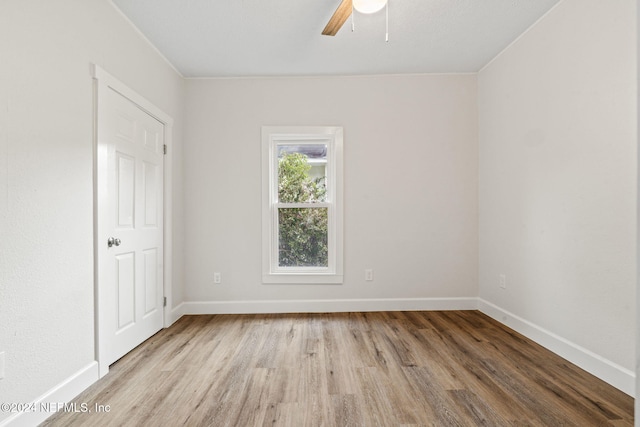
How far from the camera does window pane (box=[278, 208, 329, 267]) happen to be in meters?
3.77

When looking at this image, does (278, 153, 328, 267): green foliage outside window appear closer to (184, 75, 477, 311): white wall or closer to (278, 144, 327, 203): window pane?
(278, 144, 327, 203): window pane

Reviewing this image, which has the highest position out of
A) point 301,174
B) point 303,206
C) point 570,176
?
point 301,174

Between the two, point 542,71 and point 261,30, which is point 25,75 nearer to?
point 261,30

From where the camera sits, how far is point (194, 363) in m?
2.41

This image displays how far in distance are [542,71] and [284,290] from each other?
3085mm

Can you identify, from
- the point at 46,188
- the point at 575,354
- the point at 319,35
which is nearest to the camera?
the point at 46,188

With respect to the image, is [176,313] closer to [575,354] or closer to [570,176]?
[575,354]

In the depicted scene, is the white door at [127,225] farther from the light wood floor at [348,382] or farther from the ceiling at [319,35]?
the ceiling at [319,35]

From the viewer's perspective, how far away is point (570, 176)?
238 centimetres

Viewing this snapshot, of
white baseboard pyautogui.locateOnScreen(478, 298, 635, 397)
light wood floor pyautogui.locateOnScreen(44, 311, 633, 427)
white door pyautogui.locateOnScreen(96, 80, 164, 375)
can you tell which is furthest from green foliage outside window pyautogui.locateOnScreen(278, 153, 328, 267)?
white baseboard pyautogui.locateOnScreen(478, 298, 635, 397)

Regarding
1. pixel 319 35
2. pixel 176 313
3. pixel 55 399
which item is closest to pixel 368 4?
pixel 319 35

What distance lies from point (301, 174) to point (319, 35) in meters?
1.44

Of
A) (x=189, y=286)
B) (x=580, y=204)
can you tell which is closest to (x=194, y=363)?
(x=189, y=286)

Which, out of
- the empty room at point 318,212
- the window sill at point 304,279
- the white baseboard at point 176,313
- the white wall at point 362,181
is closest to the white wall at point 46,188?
the empty room at point 318,212
